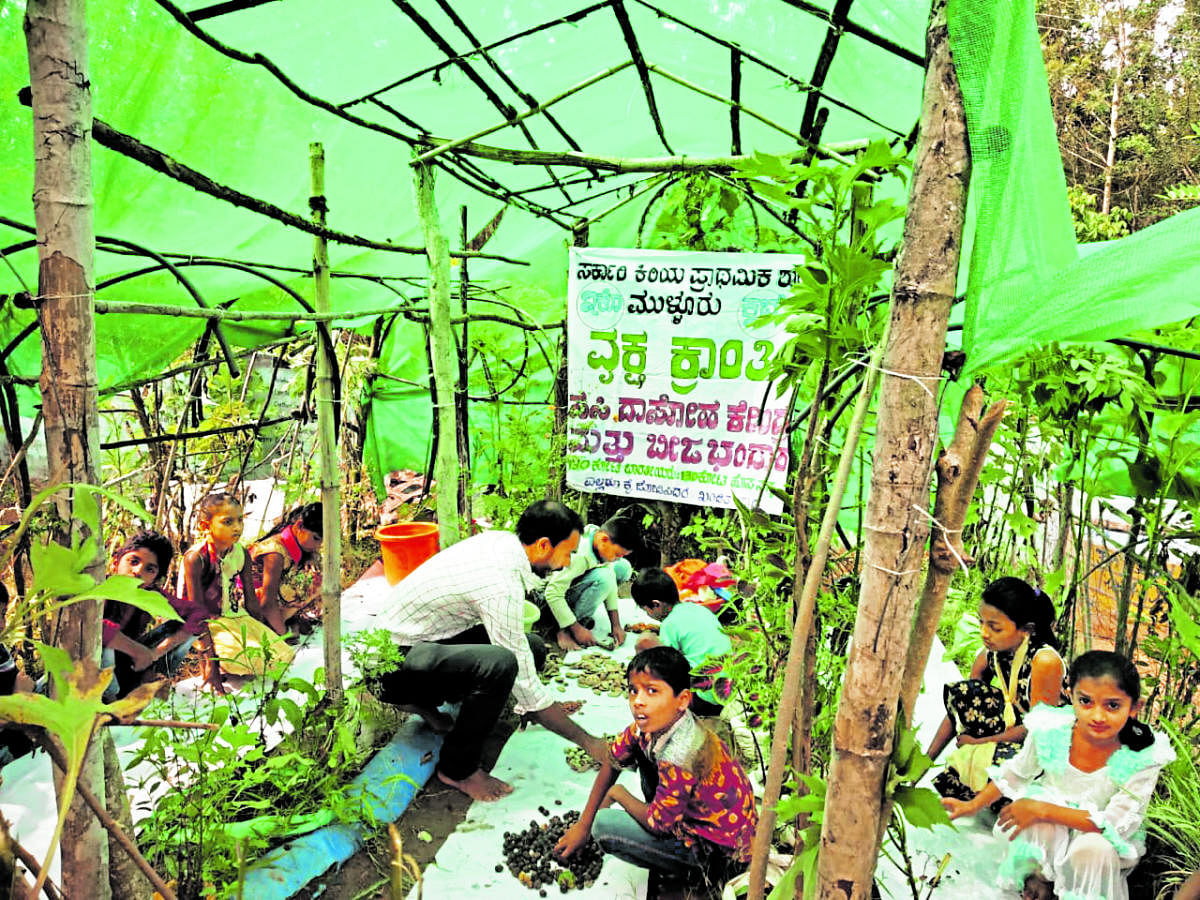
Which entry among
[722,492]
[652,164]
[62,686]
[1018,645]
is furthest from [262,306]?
[1018,645]

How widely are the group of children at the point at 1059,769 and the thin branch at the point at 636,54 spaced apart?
Result: 2.51 metres

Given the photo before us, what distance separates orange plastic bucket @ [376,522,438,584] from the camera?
4.69 meters

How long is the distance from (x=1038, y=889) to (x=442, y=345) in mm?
3004

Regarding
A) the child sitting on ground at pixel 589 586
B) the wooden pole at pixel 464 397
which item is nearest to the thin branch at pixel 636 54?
the wooden pole at pixel 464 397

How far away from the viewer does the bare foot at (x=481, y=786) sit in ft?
8.87

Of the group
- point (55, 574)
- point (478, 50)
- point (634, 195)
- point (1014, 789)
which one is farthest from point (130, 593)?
point (634, 195)

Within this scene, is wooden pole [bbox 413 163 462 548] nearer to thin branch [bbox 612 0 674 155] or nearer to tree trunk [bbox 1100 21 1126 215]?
thin branch [bbox 612 0 674 155]

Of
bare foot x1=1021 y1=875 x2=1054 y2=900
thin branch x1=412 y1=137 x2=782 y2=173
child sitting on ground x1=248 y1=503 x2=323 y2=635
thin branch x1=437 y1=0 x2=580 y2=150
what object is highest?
thin branch x1=437 y1=0 x2=580 y2=150

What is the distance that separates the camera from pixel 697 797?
208 centimetres

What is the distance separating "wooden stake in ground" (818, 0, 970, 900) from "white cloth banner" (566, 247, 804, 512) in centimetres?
303

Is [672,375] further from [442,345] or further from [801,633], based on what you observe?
[801,633]

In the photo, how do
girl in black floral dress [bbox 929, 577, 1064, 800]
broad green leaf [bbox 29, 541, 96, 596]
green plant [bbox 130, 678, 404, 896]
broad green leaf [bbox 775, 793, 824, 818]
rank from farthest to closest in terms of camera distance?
girl in black floral dress [bbox 929, 577, 1064, 800]
green plant [bbox 130, 678, 404, 896]
broad green leaf [bbox 775, 793, 824, 818]
broad green leaf [bbox 29, 541, 96, 596]

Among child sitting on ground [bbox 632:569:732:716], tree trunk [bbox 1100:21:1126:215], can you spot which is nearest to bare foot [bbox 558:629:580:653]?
child sitting on ground [bbox 632:569:732:716]

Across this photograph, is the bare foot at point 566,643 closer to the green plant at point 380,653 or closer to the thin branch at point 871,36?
the green plant at point 380,653
